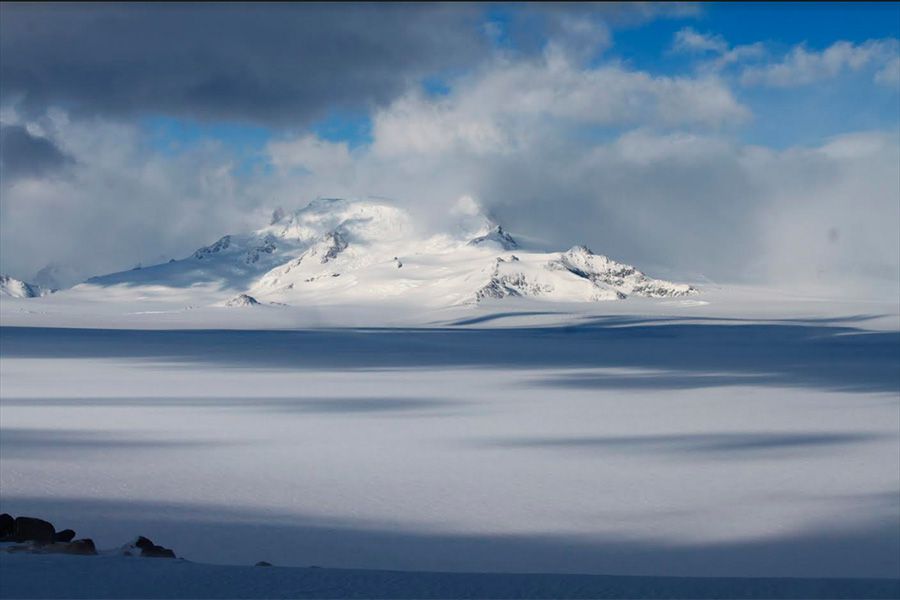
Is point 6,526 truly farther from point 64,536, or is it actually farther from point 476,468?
point 476,468

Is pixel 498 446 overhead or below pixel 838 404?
below

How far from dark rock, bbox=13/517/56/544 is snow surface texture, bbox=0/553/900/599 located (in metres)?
2.25

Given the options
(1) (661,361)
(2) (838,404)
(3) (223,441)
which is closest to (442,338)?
(1) (661,361)

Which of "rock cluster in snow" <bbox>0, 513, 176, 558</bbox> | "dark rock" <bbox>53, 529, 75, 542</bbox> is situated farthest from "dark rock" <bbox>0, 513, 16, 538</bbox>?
"dark rock" <bbox>53, 529, 75, 542</bbox>

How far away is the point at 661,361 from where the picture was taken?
65062mm

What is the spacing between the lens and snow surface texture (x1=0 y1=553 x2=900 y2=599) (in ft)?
35.3

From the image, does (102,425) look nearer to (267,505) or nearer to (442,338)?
(267,505)

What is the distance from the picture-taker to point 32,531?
46.9 ft

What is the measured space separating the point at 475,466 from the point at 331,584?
1100cm

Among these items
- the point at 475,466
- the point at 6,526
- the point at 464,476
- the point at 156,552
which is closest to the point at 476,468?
the point at 475,466

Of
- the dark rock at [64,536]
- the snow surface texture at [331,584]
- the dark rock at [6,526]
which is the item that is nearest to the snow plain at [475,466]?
the dark rock at [64,536]

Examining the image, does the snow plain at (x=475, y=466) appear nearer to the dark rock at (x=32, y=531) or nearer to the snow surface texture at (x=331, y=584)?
the dark rock at (x=32, y=531)

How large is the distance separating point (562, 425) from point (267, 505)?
1268 cm

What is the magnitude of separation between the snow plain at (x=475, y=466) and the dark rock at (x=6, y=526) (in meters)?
1.52
